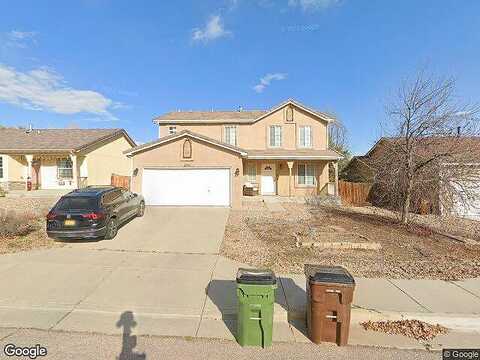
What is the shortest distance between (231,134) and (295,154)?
5.04 metres

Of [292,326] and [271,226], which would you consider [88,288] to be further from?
[271,226]

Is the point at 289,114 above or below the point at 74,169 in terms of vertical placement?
above

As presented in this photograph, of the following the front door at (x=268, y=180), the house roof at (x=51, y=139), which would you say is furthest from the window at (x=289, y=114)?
the house roof at (x=51, y=139)

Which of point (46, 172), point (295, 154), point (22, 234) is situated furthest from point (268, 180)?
point (46, 172)

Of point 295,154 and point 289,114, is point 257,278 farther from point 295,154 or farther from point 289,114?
point 289,114

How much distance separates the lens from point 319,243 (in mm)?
7469

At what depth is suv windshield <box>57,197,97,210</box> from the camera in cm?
810

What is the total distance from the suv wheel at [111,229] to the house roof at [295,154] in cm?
987

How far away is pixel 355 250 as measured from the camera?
287 inches

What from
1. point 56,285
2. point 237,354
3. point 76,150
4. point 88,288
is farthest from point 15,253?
point 76,150

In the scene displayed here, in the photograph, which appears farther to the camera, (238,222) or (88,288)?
(238,222)

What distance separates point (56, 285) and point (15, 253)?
303 cm

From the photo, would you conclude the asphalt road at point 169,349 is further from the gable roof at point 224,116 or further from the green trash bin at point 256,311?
the gable roof at point 224,116

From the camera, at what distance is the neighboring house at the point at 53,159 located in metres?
19.3
